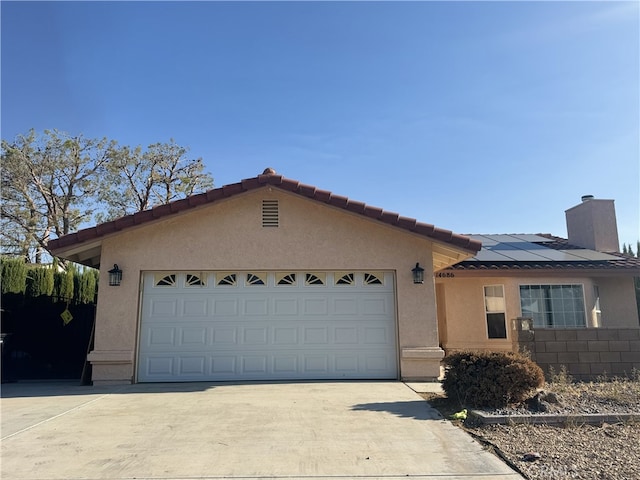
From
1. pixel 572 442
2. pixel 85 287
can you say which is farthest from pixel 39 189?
pixel 572 442

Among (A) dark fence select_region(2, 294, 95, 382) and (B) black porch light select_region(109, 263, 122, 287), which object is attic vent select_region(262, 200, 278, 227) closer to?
(B) black porch light select_region(109, 263, 122, 287)

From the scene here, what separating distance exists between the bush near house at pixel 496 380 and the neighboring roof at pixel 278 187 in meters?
3.28

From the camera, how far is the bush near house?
22.9ft

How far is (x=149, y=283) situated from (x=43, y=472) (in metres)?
5.91

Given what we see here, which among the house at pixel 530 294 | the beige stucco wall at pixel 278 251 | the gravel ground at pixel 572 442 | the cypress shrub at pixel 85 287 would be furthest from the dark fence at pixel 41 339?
the house at pixel 530 294

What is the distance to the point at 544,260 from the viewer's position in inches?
505

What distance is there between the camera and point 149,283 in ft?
34.0

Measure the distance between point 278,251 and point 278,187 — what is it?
4.49 ft

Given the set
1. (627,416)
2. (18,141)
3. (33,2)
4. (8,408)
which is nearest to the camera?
(627,416)

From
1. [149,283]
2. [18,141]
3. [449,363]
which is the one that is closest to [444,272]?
[449,363]

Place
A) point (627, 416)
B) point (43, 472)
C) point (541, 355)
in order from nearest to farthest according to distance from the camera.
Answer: point (43, 472), point (627, 416), point (541, 355)

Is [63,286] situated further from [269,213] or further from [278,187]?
[278,187]

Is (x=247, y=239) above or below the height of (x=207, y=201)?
below

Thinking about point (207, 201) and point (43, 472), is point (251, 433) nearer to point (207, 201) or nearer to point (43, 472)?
point (43, 472)
